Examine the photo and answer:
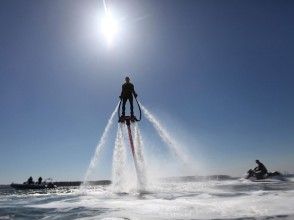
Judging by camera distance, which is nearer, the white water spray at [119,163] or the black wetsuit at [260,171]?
the white water spray at [119,163]

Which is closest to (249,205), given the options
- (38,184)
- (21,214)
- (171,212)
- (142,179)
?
(171,212)

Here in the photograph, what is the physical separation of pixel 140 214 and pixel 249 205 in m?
4.28

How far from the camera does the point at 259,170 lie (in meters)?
42.5

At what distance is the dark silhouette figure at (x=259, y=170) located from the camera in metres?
41.3

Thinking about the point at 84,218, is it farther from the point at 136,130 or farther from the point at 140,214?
the point at 136,130

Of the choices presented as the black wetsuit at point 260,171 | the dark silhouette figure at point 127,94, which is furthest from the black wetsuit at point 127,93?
the black wetsuit at point 260,171

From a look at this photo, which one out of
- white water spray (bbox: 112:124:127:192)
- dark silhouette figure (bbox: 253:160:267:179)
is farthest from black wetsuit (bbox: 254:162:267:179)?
white water spray (bbox: 112:124:127:192)

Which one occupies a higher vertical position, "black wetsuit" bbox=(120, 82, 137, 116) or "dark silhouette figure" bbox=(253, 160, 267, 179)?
"black wetsuit" bbox=(120, 82, 137, 116)

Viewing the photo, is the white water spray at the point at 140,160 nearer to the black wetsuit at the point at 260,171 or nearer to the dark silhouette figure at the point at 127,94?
the dark silhouette figure at the point at 127,94

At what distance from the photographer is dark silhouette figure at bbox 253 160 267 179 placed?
41.3 m

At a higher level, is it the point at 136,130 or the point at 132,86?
the point at 132,86

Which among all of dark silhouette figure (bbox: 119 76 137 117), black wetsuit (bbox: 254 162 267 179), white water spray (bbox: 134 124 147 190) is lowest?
white water spray (bbox: 134 124 147 190)

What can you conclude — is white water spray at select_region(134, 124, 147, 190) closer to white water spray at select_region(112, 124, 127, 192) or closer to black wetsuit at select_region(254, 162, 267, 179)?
white water spray at select_region(112, 124, 127, 192)

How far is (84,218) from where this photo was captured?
12000mm
